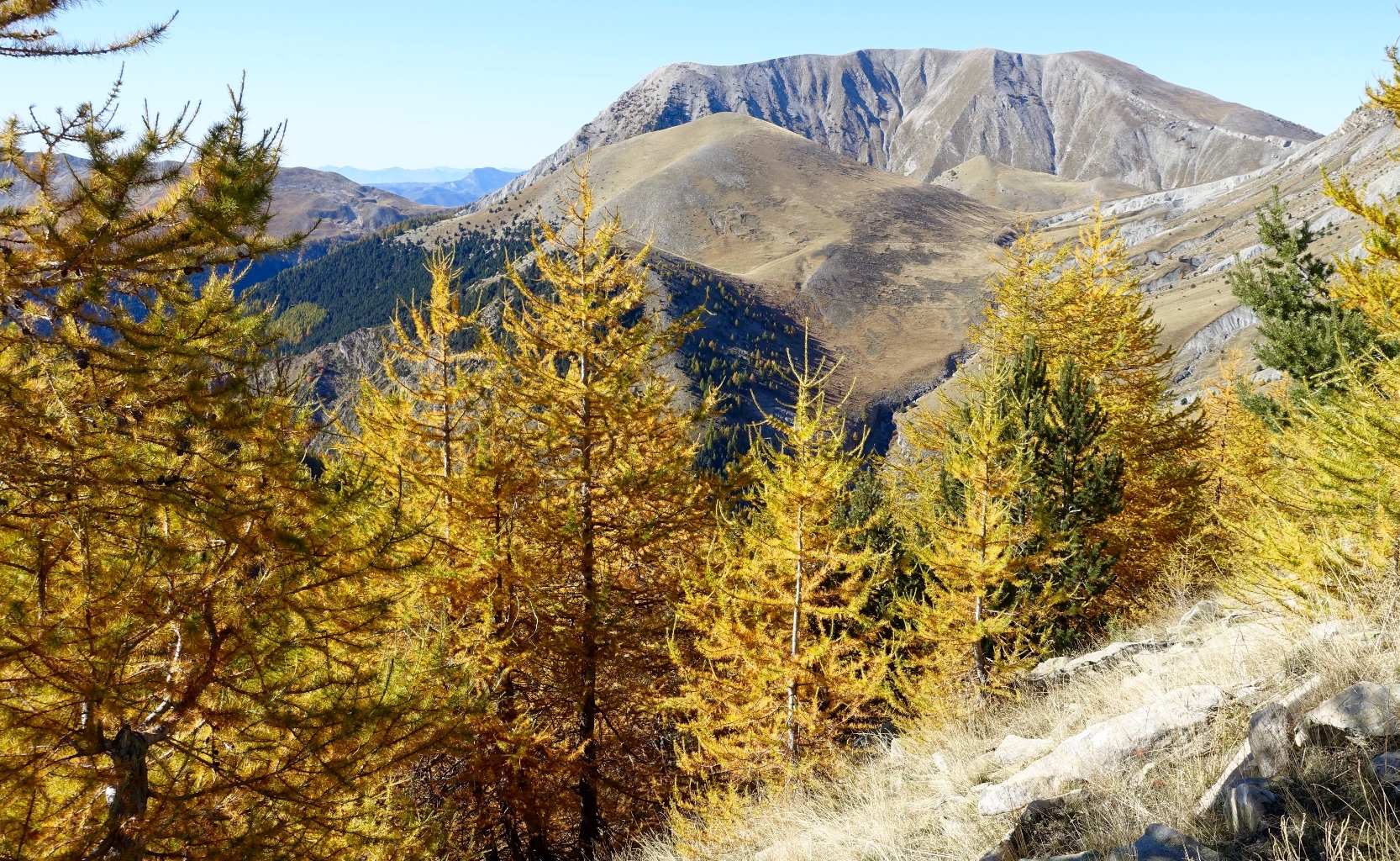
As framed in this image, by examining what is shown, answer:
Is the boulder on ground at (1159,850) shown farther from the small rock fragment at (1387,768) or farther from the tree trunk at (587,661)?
the tree trunk at (587,661)

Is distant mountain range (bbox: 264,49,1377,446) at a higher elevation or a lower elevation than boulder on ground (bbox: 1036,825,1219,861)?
higher

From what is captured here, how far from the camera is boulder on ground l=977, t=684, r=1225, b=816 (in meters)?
4.76

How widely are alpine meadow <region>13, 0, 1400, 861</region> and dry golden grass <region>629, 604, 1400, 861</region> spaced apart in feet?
0.17

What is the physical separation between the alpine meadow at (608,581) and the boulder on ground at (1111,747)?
38mm

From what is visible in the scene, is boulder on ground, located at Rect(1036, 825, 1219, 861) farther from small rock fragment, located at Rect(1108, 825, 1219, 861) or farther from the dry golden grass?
the dry golden grass

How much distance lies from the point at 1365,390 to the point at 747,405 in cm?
9180

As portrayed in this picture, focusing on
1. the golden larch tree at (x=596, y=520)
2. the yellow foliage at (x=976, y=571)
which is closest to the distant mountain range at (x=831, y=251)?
the yellow foliage at (x=976, y=571)

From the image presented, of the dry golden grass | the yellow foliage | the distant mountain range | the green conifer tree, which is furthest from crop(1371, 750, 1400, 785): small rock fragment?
the distant mountain range

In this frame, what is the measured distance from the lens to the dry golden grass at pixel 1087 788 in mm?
3936

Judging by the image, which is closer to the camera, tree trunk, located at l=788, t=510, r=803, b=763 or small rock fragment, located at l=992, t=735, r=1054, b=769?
small rock fragment, located at l=992, t=735, r=1054, b=769

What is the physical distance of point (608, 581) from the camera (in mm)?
10992

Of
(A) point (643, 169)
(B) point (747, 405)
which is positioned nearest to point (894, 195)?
(A) point (643, 169)

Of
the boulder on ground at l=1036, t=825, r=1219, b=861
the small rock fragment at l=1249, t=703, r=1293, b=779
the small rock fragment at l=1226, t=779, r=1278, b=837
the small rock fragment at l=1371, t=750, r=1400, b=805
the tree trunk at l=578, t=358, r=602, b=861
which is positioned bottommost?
the tree trunk at l=578, t=358, r=602, b=861

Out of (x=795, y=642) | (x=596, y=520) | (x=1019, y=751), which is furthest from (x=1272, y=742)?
(x=596, y=520)
